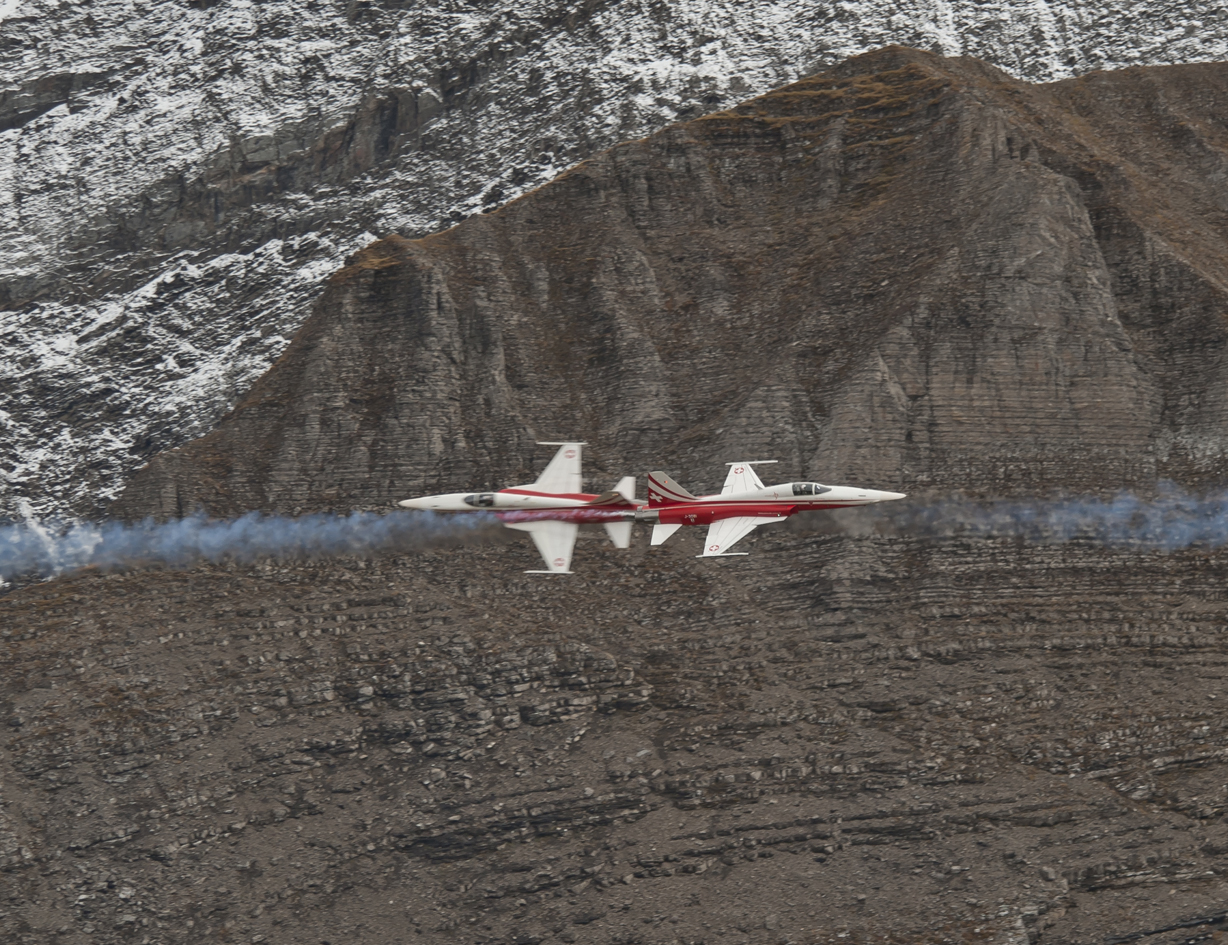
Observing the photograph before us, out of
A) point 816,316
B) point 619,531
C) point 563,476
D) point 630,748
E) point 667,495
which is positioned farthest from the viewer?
point 816,316

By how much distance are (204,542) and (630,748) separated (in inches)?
1224

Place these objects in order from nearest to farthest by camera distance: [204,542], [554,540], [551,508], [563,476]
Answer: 1. [554,540]
2. [551,508]
3. [563,476]
4. [204,542]

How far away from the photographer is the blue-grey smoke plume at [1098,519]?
100312 mm

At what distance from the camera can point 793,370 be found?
111 metres

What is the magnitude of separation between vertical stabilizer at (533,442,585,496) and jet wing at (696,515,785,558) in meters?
7.26

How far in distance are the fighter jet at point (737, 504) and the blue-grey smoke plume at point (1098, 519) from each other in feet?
64.8

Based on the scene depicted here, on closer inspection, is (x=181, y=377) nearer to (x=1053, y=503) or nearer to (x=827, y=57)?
(x=827, y=57)

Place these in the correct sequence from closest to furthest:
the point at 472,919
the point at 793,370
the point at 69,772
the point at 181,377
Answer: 1. the point at 472,919
2. the point at 69,772
3. the point at 793,370
4. the point at 181,377

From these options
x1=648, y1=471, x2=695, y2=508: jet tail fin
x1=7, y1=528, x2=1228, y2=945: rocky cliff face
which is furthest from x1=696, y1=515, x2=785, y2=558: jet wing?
x1=7, y1=528, x2=1228, y2=945: rocky cliff face

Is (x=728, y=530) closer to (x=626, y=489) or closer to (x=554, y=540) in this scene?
(x=626, y=489)

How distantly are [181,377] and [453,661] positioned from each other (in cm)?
5600

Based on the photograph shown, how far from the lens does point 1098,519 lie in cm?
10138

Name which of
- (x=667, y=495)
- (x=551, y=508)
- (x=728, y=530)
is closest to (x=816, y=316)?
(x=667, y=495)

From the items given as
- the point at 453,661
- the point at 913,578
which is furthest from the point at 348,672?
the point at 913,578
